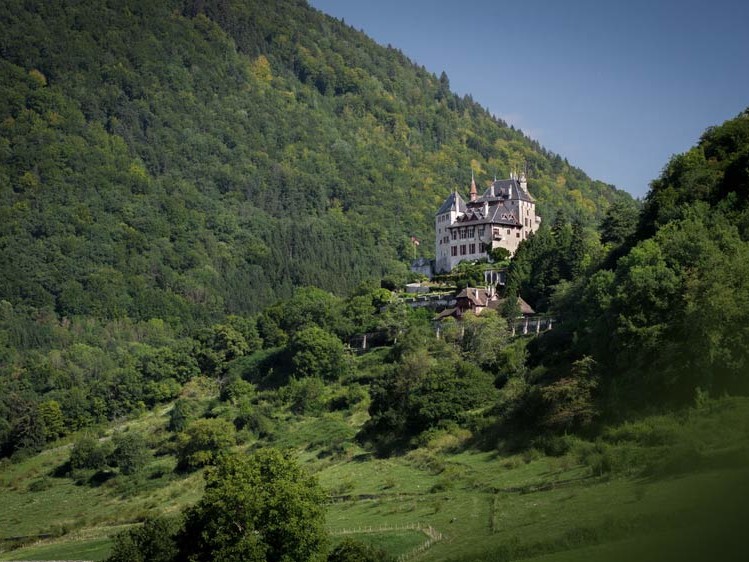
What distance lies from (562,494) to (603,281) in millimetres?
24856

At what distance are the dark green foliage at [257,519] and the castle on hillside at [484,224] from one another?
201ft

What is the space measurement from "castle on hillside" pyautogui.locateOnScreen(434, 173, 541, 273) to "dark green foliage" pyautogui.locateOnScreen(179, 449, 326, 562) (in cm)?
6127

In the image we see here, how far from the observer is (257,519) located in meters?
52.9

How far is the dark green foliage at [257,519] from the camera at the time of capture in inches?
2039

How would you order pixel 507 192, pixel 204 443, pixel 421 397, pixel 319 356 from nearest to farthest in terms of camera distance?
pixel 421 397
pixel 204 443
pixel 319 356
pixel 507 192

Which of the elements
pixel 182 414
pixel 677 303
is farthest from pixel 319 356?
pixel 677 303

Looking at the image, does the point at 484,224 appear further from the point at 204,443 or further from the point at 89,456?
the point at 89,456

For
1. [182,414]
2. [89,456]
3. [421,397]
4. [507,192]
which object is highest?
[507,192]

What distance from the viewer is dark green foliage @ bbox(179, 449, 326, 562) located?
51781mm

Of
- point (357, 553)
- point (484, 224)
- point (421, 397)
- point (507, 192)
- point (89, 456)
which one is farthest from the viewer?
point (507, 192)

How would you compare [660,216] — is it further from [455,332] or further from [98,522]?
[98,522]

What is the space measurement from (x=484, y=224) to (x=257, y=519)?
2581 inches

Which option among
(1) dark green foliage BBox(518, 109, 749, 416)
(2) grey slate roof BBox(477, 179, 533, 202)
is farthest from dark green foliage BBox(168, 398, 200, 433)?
(2) grey slate roof BBox(477, 179, 533, 202)

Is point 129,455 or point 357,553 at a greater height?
point 357,553
